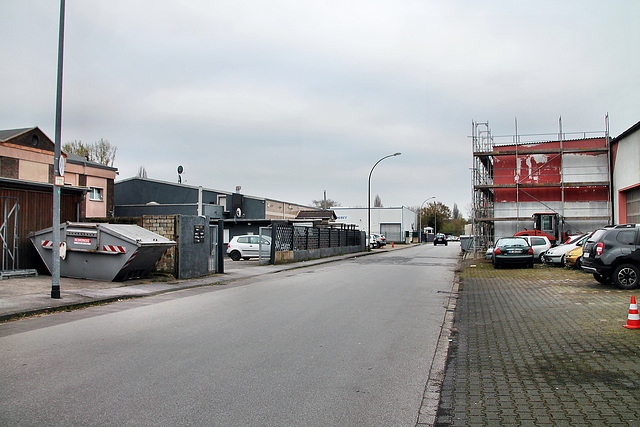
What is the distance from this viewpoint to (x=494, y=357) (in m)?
6.53


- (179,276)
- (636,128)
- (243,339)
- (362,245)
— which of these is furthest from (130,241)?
(362,245)

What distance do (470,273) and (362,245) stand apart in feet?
86.4

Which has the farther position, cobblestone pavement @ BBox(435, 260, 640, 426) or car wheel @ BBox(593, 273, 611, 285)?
car wheel @ BBox(593, 273, 611, 285)

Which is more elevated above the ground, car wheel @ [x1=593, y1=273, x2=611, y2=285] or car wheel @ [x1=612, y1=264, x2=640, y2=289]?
car wheel @ [x1=612, y1=264, x2=640, y2=289]

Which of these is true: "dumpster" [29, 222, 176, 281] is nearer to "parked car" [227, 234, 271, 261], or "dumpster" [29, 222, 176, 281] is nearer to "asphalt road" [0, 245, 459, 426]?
"asphalt road" [0, 245, 459, 426]

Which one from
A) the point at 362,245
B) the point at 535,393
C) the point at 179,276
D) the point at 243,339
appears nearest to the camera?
the point at 535,393

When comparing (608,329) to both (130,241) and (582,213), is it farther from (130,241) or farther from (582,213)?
(582,213)

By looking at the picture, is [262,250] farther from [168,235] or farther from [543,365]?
[543,365]

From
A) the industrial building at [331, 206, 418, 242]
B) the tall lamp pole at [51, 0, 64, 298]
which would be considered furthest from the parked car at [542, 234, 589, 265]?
the industrial building at [331, 206, 418, 242]

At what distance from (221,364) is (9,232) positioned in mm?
11587

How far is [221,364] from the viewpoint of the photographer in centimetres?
597

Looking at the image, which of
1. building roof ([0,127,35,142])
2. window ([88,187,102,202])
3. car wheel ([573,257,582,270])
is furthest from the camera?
window ([88,187,102,202])

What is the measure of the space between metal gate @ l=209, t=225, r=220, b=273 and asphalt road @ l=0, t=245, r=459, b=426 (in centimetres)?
795

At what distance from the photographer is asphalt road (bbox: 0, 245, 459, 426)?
4398 mm
